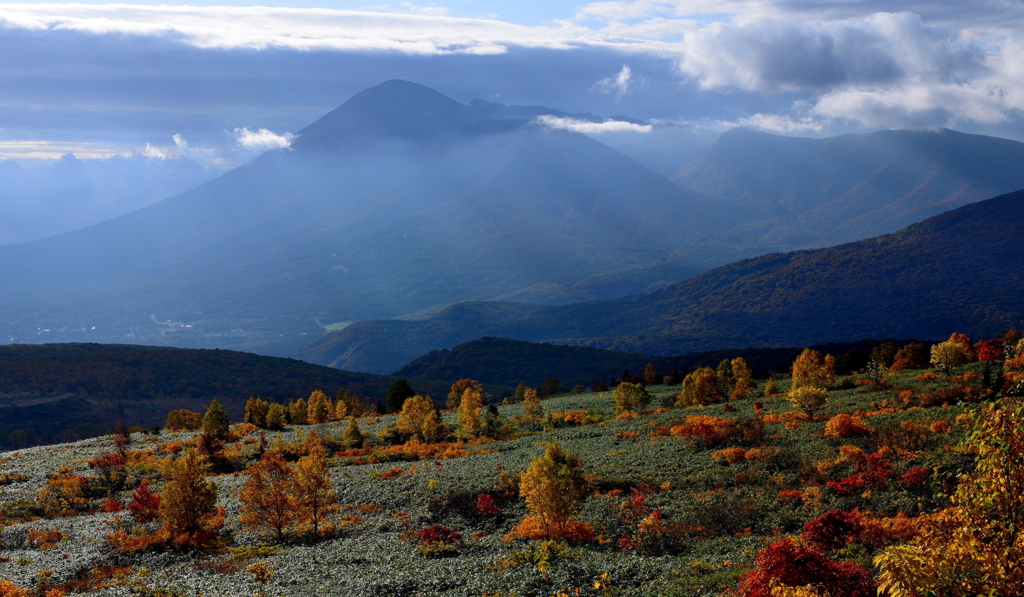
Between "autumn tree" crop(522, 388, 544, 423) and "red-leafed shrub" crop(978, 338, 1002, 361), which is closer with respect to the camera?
"red-leafed shrub" crop(978, 338, 1002, 361)

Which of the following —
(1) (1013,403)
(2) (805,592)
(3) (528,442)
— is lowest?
(3) (528,442)

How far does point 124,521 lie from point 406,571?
28.9 metres

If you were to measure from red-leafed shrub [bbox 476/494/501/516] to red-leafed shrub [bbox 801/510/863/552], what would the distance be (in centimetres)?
1956

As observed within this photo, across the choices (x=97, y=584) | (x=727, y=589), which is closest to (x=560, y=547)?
(x=727, y=589)

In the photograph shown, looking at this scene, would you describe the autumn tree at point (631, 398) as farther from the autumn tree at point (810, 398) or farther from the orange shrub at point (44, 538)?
the orange shrub at point (44, 538)

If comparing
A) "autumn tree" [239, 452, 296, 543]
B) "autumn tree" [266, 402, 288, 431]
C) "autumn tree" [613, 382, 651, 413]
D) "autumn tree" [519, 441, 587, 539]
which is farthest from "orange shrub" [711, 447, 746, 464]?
"autumn tree" [266, 402, 288, 431]

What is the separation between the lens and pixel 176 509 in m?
39.9

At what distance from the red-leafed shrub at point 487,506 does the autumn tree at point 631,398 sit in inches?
1482

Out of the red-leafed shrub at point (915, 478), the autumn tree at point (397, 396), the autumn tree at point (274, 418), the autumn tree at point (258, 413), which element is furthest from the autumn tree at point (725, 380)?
the autumn tree at point (258, 413)

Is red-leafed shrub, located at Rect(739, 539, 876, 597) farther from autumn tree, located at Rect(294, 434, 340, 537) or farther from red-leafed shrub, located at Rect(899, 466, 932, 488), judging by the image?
autumn tree, located at Rect(294, 434, 340, 537)

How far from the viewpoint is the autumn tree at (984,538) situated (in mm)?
11617

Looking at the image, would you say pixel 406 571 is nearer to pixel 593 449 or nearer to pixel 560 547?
pixel 560 547

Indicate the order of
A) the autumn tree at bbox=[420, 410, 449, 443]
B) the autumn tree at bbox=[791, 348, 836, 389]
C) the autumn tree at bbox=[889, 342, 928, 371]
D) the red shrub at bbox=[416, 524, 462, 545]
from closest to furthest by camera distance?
the red shrub at bbox=[416, 524, 462, 545]
the autumn tree at bbox=[791, 348, 836, 389]
the autumn tree at bbox=[420, 410, 449, 443]
the autumn tree at bbox=[889, 342, 928, 371]

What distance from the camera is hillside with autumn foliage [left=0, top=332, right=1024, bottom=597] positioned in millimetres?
14773
